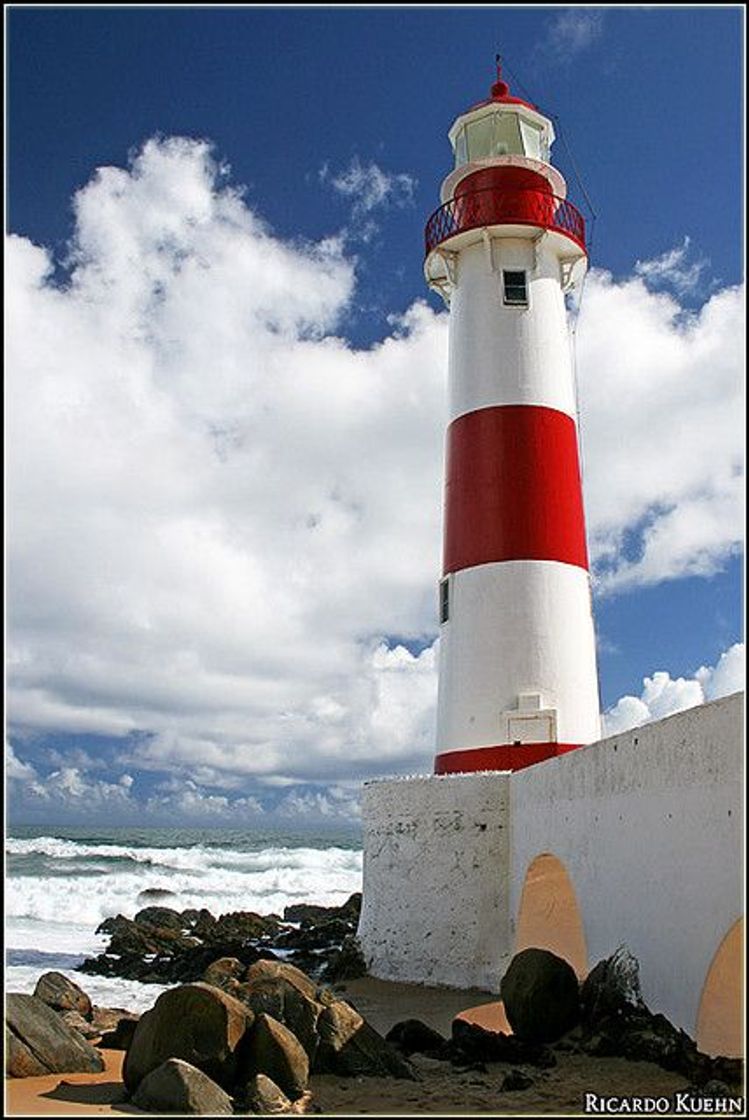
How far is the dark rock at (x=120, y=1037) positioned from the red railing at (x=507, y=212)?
954cm

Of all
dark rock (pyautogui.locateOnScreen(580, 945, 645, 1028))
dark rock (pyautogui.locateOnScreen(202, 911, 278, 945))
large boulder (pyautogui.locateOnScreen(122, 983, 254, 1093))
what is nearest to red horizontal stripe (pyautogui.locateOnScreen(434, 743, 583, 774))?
dark rock (pyautogui.locateOnScreen(580, 945, 645, 1028))

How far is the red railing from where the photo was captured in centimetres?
1319

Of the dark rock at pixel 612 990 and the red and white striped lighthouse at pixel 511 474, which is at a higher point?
the red and white striped lighthouse at pixel 511 474

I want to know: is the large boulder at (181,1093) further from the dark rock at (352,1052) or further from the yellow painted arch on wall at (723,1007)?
the yellow painted arch on wall at (723,1007)

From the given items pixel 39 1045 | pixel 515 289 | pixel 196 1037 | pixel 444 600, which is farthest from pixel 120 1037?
pixel 515 289

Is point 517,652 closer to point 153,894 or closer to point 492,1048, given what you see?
point 492,1048

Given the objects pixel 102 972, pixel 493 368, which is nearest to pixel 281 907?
pixel 102 972

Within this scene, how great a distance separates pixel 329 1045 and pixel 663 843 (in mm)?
2561

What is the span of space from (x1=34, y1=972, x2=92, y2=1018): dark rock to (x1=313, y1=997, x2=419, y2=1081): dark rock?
12.7 feet

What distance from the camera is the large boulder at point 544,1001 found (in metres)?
7.32

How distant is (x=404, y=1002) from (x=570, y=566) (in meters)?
4.94

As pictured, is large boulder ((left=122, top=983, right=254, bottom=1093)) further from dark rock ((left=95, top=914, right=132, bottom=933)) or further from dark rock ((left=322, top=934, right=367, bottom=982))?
dark rock ((left=95, top=914, right=132, bottom=933))

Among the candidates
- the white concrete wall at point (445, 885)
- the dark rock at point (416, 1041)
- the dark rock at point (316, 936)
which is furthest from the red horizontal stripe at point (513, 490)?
the dark rock at point (316, 936)

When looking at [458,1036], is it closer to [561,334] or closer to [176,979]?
[176,979]
